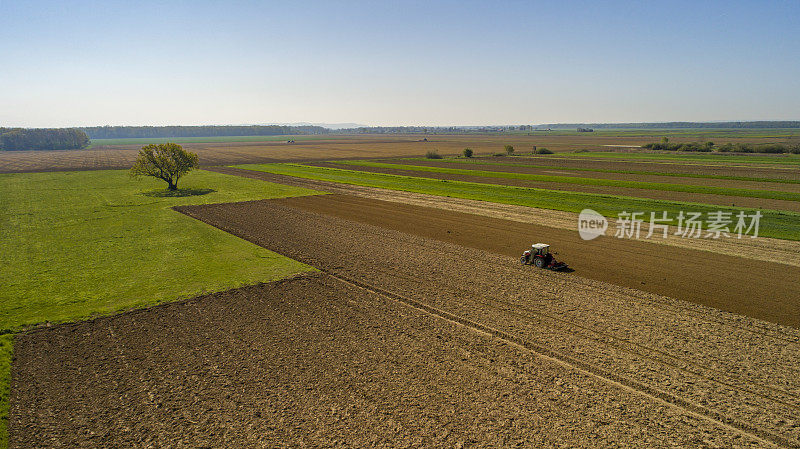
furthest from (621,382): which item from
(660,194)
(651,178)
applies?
(651,178)

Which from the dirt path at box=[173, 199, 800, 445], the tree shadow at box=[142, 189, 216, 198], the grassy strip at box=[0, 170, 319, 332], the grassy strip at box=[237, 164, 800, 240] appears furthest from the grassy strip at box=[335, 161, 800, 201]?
the tree shadow at box=[142, 189, 216, 198]

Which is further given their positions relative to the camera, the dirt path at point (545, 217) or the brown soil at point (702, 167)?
the brown soil at point (702, 167)

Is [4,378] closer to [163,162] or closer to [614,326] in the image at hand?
[614,326]

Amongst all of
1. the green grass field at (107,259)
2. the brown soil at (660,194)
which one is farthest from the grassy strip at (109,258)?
the brown soil at (660,194)

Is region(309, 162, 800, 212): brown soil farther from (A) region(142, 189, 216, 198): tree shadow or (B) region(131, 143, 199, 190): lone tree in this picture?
(B) region(131, 143, 199, 190): lone tree

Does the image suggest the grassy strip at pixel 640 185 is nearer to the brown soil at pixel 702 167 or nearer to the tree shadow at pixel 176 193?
the brown soil at pixel 702 167

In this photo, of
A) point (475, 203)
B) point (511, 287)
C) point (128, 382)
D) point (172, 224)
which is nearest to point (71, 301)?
point (128, 382)
